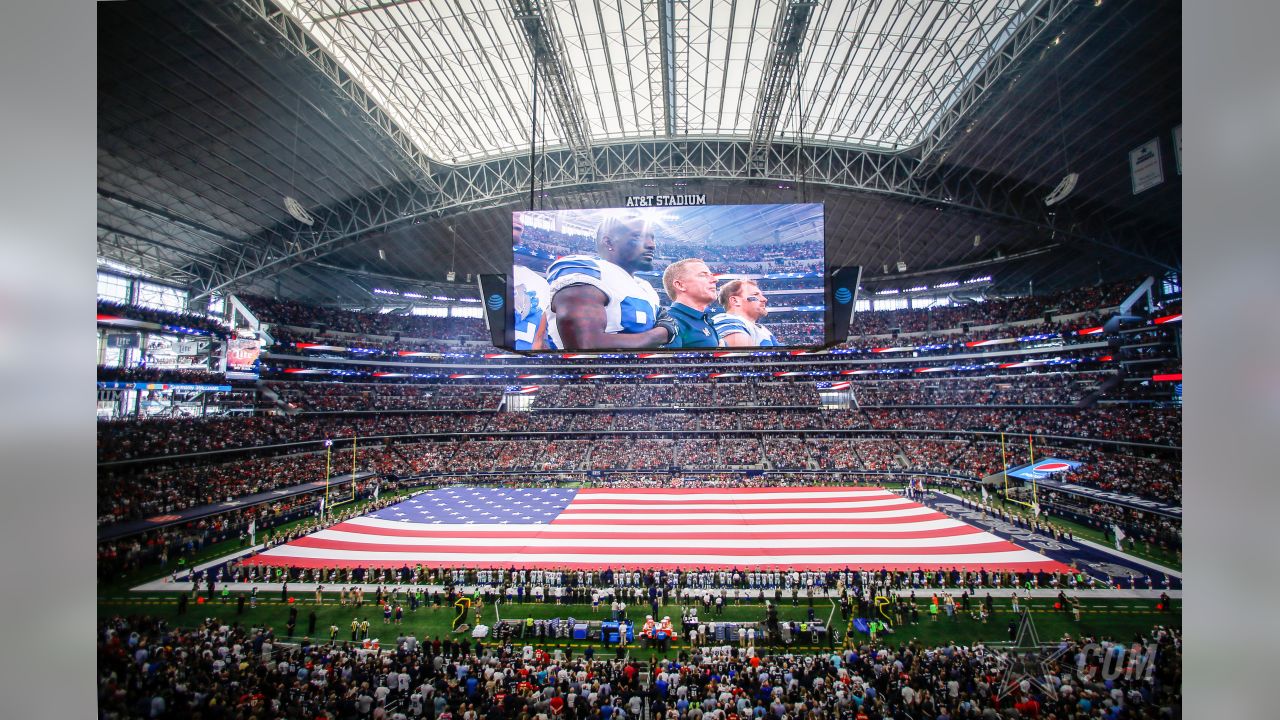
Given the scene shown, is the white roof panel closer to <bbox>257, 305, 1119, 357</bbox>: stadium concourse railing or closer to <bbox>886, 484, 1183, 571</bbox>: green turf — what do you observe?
<bbox>886, 484, 1183, 571</bbox>: green turf

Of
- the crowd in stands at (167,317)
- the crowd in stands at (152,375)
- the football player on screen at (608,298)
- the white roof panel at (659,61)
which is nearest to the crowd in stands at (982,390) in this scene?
the white roof panel at (659,61)

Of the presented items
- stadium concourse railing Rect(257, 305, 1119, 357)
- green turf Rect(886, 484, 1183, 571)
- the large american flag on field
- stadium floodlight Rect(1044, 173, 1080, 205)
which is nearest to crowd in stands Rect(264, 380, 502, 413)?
stadium concourse railing Rect(257, 305, 1119, 357)

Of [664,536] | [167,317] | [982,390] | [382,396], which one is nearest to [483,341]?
[382,396]

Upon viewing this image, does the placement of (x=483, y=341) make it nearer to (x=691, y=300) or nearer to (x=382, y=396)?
(x=382, y=396)

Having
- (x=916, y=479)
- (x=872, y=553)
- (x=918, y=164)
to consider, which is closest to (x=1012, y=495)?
(x=916, y=479)
